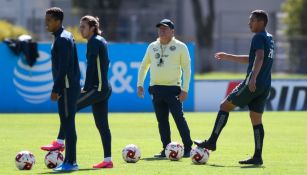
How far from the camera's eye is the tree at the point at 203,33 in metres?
48.6

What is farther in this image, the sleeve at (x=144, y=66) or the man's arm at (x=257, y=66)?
the sleeve at (x=144, y=66)

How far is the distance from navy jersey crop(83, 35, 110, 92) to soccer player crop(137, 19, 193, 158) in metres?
1.89

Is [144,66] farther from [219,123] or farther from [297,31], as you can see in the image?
[297,31]

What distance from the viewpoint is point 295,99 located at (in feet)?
88.8

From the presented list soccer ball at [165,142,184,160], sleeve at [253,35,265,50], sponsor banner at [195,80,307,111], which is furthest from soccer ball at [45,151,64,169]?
sponsor banner at [195,80,307,111]

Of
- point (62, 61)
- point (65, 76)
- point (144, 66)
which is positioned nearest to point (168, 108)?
point (144, 66)

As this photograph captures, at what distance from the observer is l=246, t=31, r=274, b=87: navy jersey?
1334 cm

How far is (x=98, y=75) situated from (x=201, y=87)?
14.2 meters

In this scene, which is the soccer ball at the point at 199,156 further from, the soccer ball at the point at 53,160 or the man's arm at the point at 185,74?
the soccer ball at the point at 53,160

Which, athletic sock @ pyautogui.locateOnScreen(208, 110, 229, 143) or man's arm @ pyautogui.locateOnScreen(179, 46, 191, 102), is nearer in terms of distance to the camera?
athletic sock @ pyautogui.locateOnScreen(208, 110, 229, 143)

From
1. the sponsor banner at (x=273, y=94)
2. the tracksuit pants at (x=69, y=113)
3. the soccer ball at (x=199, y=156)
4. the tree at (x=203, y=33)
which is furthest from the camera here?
the tree at (x=203, y=33)

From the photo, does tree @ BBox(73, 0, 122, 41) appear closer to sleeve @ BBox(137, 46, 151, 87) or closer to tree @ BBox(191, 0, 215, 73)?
tree @ BBox(191, 0, 215, 73)

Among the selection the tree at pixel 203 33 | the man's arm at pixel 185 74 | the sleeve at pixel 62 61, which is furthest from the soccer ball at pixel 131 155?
the tree at pixel 203 33

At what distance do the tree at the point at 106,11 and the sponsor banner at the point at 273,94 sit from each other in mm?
20626
